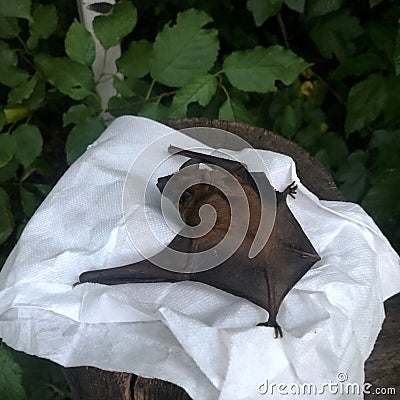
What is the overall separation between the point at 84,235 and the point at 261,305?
0.25m

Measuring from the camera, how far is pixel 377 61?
4.18 ft

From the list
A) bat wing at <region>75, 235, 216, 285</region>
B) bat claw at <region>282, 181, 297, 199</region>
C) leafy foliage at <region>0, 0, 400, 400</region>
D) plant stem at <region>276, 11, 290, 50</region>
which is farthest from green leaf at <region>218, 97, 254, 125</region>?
plant stem at <region>276, 11, 290, 50</region>

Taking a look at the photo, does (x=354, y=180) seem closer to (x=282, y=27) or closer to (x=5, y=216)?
(x=282, y=27)

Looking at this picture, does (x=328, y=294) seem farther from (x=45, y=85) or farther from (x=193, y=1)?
(x=193, y=1)

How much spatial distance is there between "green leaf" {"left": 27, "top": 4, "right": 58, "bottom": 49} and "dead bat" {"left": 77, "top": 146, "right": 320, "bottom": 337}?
0.50 m

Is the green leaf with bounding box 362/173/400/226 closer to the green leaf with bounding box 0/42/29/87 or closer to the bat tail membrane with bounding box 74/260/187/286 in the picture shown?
the bat tail membrane with bounding box 74/260/187/286

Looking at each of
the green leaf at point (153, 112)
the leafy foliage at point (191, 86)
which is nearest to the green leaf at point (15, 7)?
the leafy foliage at point (191, 86)

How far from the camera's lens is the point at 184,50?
1075 millimetres

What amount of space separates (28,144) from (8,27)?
203 millimetres

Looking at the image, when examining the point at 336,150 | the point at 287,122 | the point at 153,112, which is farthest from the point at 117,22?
the point at 336,150

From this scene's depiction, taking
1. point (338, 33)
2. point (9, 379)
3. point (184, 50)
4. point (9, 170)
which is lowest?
point (9, 379)

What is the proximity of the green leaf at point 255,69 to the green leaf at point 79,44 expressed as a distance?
0.22 m

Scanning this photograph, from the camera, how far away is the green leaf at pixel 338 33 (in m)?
1.37

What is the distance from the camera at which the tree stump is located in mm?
758
